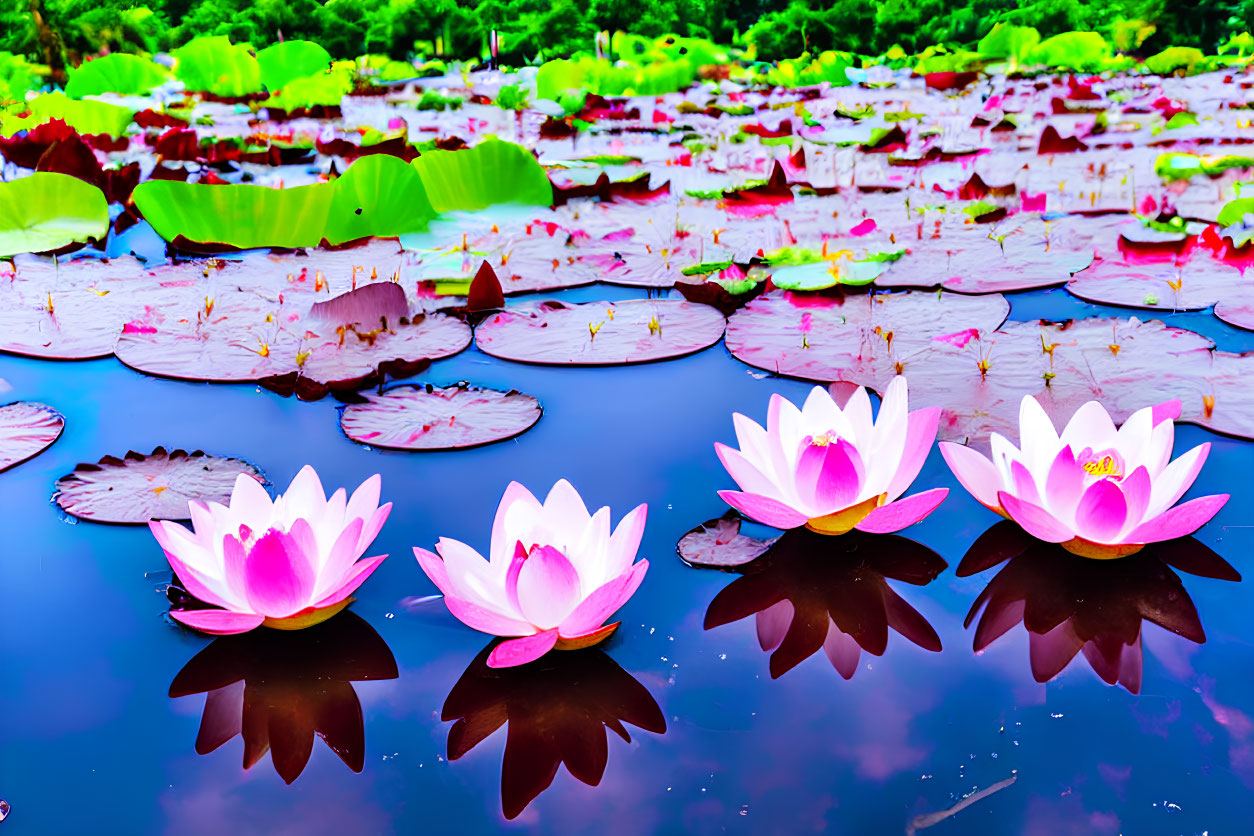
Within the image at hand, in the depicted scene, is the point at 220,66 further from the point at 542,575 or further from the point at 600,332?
the point at 542,575

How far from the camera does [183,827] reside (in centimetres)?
67

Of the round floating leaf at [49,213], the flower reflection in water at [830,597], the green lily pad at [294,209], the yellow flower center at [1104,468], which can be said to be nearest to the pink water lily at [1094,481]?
the yellow flower center at [1104,468]

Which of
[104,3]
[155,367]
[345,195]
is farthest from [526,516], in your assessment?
[104,3]

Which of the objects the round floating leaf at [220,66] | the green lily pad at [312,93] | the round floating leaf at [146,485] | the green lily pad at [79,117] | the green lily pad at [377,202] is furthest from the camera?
the round floating leaf at [220,66]

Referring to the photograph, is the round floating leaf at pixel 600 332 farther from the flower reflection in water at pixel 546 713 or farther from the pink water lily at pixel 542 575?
the flower reflection in water at pixel 546 713

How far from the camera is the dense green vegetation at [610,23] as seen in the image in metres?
8.09

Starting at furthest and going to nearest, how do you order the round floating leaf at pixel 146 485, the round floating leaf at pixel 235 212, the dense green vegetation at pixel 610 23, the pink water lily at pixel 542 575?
the dense green vegetation at pixel 610 23
the round floating leaf at pixel 235 212
the round floating leaf at pixel 146 485
the pink water lily at pixel 542 575

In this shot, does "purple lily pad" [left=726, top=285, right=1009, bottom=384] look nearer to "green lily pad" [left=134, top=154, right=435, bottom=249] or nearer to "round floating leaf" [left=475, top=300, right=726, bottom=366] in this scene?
"round floating leaf" [left=475, top=300, right=726, bottom=366]

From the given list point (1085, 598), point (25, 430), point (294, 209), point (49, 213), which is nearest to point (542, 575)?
point (1085, 598)

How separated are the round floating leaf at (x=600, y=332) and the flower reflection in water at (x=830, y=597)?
59 centimetres

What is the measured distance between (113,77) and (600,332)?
5.58 m

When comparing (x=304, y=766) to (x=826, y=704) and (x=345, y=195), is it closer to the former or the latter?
(x=826, y=704)

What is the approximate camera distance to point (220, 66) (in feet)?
20.1

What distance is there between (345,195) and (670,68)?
466 cm
